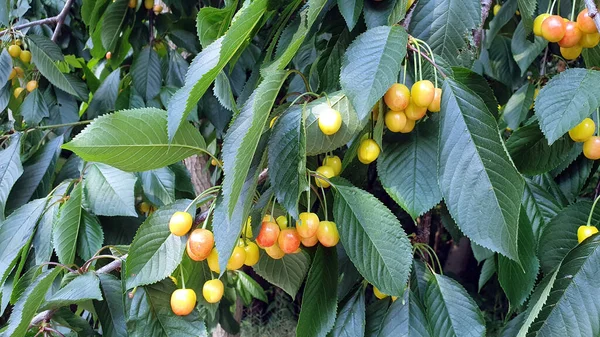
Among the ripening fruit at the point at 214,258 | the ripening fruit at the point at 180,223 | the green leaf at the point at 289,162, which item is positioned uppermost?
the green leaf at the point at 289,162

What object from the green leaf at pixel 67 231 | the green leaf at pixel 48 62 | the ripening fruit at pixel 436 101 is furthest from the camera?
the green leaf at pixel 48 62

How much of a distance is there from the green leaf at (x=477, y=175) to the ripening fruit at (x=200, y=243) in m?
0.28

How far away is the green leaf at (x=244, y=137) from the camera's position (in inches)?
19.7

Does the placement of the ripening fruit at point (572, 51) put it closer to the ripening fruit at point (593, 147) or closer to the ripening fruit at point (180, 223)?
the ripening fruit at point (593, 147)

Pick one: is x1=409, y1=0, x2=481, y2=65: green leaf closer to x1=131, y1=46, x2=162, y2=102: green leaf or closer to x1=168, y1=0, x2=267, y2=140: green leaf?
x1=168, y1=0, x2=267, y2=140: green leaf

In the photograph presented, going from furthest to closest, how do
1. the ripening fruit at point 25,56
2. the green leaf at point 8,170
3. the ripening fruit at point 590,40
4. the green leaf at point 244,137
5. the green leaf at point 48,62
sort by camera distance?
the ripening fruit at point 25,56 → the green leaf at point 48,62 → the green leaf at point 8,170 → the ripening fruit at point 590,40 → the green leaf at point 244,137

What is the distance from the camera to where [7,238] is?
101cm

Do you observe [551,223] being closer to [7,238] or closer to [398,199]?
[398,199]

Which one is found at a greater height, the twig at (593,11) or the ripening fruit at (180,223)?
the twig at (593,11)

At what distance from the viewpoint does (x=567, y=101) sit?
23.6 inches

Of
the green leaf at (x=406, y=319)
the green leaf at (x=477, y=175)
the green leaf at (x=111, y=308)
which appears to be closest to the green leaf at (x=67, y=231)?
the green leaf at (x=111, y=308)

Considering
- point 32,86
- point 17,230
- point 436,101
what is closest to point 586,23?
point 436,101

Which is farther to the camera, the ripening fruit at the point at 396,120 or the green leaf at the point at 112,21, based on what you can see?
the green leaf at the point at 112,21

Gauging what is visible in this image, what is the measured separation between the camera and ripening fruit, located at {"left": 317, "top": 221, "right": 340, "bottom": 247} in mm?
649
